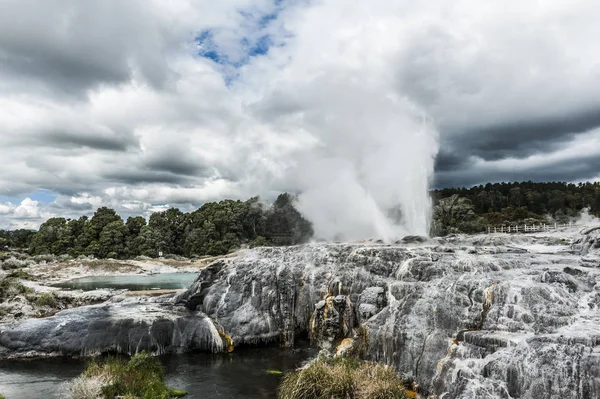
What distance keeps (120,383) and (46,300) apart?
21004mm

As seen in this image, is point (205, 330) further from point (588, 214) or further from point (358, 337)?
point (588, 214)

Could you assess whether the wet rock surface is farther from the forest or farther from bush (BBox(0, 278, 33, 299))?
the forest

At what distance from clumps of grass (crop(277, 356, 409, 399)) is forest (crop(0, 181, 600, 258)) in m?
62.8

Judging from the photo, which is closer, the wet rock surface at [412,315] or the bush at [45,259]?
the wet rock surface at [412,315]

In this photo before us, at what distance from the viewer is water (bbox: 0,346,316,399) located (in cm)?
1598

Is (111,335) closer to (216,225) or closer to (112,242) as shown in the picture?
(112,242)

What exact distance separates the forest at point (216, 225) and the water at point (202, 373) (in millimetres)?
55391

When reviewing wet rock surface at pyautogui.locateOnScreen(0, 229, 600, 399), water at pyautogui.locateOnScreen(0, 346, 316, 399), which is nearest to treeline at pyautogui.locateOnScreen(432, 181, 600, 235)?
wet rock surface at pyautogui.locateOnScreen(0, 229, 600, 399)

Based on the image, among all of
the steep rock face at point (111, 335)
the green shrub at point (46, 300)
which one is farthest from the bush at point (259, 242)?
the steep rock face at point (111, 335)

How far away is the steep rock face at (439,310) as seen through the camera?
11773 millimetres

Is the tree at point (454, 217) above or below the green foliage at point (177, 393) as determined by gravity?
above

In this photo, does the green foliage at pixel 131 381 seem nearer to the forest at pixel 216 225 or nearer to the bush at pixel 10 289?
the bush at pixel 10 289

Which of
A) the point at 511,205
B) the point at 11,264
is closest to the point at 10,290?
the point at 11,264

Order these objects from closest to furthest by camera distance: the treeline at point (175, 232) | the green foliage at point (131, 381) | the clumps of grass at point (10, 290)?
1. the green foliage at point (131, 381)
2. the clumps of grass at point (10, 290)
3. the treeline at point (175, 232)
